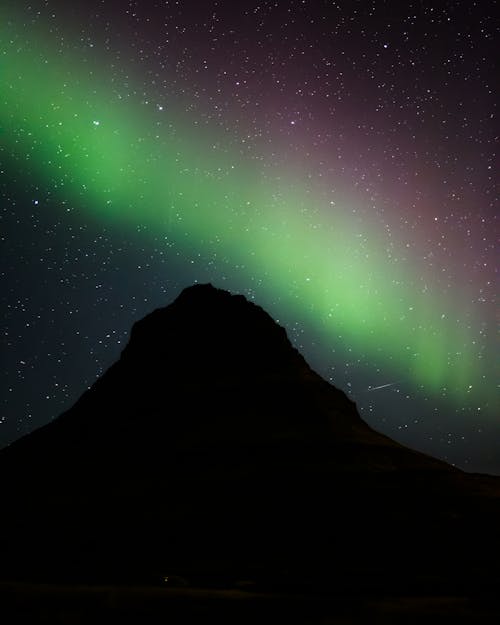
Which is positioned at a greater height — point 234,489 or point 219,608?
point 234,489

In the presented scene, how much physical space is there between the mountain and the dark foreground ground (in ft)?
11.8

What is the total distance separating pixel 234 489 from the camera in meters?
34.5

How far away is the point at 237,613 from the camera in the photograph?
1480cm

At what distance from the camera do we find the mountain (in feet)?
84.7

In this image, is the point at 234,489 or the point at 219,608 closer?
the point at 219,608

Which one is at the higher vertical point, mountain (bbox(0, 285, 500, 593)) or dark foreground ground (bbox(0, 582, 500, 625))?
mountain (bbox(0, 285, 500, 593))

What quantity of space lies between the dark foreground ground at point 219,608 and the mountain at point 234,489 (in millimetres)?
3607

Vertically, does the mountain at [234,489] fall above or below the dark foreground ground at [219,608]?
above

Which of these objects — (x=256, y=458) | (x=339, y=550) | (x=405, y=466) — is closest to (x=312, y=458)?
(x=256, y=458)

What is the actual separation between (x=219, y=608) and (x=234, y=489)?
1945 centimetres

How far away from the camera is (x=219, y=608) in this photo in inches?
602

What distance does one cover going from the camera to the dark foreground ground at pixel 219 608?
13.9 m

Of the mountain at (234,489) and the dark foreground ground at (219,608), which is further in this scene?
the mountain at (234,489)

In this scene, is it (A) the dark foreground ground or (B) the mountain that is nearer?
(A) the dark foreground ground
